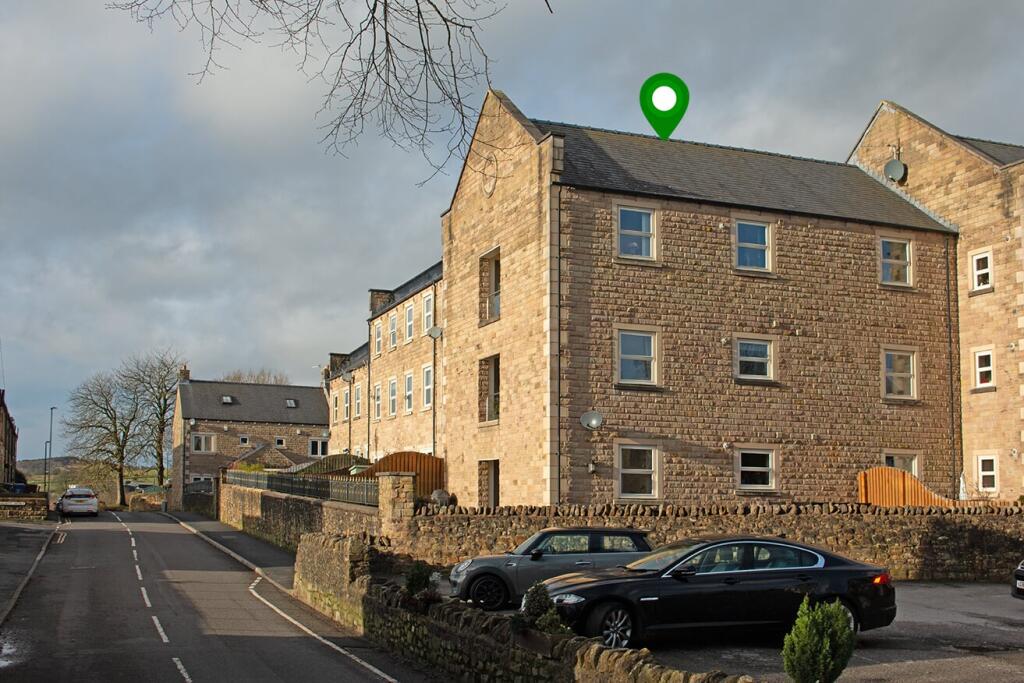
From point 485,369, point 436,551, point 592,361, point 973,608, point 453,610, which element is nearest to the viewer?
point 453,610

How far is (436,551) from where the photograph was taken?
22.9 metres

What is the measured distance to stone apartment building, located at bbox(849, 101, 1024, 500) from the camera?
93.3 feet

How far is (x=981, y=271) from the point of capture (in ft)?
98.1

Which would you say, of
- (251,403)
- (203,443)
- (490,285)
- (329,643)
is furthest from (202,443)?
(329,643)

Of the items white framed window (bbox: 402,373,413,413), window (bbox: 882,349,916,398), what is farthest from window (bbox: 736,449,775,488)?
white framed window (bbox: 402,373,413,413)

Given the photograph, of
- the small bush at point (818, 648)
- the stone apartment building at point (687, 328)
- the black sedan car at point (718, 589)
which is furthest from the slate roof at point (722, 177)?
the small bush at point (818, 648)

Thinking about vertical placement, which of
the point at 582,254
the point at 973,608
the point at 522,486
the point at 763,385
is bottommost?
the point at 973,608

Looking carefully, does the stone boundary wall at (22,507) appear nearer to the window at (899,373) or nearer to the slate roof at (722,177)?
Answer: the slate roof at (722,177)

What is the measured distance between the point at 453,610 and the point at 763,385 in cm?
1639

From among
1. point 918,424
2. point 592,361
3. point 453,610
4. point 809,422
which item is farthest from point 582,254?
point 453,610

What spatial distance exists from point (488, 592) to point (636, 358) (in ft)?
35.6

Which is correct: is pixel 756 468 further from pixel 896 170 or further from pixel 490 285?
pixel 896 170

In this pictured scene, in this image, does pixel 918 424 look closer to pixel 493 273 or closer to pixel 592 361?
pixel 592 361

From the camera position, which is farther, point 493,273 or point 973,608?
point 493,273
